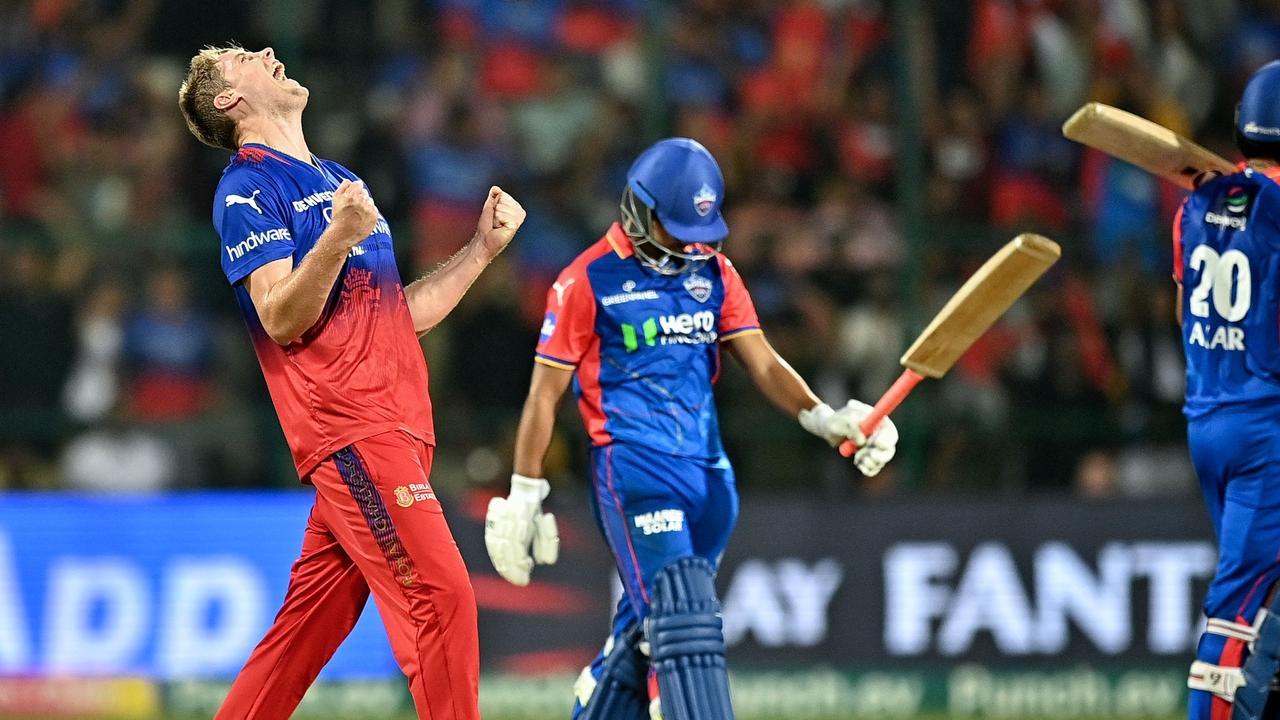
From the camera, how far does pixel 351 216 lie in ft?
16.6

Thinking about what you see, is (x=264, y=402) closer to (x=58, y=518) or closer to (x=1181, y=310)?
(x=58, y=518)

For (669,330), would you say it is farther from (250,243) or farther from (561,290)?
(250,243)

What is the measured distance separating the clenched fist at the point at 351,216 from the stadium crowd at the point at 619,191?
629cm

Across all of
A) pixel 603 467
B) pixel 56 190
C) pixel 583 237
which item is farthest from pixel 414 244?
pixel 603 467

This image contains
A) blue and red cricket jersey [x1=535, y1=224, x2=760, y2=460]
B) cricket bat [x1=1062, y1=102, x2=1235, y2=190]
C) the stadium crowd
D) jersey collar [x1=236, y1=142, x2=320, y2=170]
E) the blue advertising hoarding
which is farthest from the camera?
the stadium crowd

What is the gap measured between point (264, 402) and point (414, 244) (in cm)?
139

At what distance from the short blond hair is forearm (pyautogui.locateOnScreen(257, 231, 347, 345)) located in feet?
2.45

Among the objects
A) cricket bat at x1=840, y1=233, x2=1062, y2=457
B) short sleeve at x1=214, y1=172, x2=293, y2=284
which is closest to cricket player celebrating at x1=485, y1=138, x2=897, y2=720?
cricket bat at x1=840, y1=233, x2=1062, y2=457

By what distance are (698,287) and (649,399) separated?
459 mm

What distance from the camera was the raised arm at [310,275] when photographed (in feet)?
16.6

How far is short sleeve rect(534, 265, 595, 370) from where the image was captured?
6.61 meters

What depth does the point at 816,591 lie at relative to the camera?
33.8 ft

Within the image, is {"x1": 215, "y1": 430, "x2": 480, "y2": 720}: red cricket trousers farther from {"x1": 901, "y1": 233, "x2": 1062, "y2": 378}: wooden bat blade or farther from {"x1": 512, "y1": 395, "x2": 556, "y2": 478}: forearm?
{"x1": 901, "y1": 233, "x2": 1062, "y2": 378}: wooden bat blade

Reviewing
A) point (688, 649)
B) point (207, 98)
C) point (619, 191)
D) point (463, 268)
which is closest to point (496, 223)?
point (463, 268)
